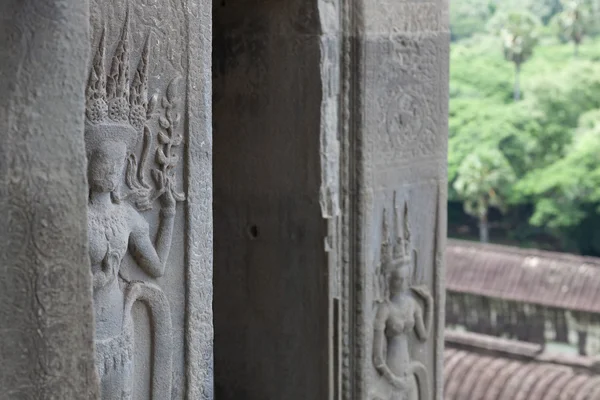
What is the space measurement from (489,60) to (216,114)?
878 inches

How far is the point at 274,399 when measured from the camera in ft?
14.4

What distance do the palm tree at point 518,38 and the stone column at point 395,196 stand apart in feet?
68.8

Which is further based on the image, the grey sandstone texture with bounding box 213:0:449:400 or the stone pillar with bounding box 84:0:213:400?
the grey sandstone texture with bounding box 213:0:449:400

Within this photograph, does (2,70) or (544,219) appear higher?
(2,70)

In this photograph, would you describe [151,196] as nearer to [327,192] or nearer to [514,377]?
[327,192]

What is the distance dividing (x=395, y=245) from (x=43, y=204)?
238 centimetres

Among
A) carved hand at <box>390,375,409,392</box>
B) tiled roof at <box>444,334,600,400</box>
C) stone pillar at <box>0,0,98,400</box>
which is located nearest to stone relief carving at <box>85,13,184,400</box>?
stone pillar at <box>0,0,98,400</box>

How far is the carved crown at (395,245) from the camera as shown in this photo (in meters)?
4.34

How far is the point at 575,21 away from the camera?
26.3 meters

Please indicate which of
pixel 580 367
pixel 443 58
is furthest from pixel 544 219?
pixel 443 58

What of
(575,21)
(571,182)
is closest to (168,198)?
(571,182)

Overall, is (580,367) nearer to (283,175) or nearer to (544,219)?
(283,175)

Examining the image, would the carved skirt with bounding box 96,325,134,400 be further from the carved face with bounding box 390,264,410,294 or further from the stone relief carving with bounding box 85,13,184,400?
the carved face with bounding box 390,264,410,294

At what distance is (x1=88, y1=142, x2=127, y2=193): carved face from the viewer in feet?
9.48
